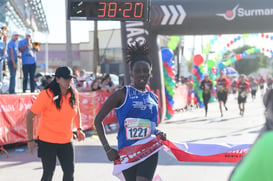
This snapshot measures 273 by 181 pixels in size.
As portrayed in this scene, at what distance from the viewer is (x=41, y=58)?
5019cm

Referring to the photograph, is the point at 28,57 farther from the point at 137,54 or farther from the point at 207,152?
the point at 207,152

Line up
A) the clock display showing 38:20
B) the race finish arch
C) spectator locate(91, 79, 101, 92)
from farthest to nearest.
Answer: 1. spectator locate(91, 79, 101, 92)
2. the race finish arch
3. the clock display showing 38:20

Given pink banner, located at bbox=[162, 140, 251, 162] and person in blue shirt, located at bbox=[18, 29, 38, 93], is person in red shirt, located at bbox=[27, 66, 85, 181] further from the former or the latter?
person in blue shirt, located at bbox=[18, 29, 38, 93]

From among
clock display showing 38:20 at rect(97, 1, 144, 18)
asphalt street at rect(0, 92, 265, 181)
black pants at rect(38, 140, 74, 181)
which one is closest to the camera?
black pants at rect(38, 140, 74, 181)

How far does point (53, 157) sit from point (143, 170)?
1.30 meters

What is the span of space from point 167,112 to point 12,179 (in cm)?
988

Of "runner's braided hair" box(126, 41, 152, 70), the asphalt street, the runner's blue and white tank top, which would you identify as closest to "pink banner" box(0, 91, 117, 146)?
the asphalt street

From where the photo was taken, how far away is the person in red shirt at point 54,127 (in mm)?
4406

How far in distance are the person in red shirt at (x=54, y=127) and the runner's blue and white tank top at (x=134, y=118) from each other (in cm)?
106

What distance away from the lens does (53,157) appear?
4.42 m

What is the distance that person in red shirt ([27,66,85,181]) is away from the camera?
4406 mm

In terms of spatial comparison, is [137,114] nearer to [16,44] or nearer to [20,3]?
[16,44]

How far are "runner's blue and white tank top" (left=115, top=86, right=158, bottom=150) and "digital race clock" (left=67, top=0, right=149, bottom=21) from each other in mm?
3356

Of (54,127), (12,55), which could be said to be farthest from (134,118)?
(12,55)
